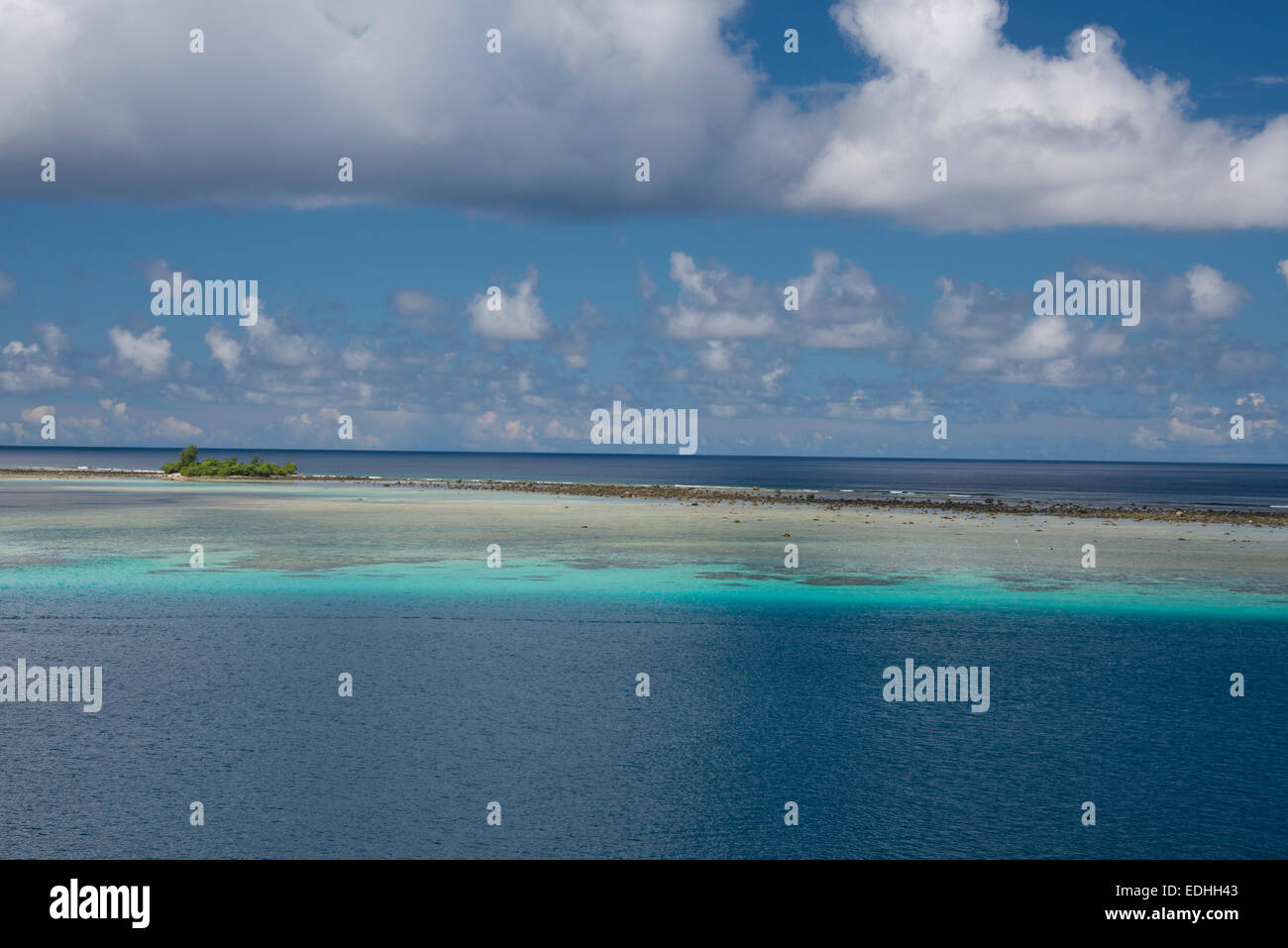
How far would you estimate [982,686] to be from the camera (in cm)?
2170

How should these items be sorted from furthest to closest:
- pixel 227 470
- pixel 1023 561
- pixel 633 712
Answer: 1. pixel 227 470
2. pixel 1023 561
3. pixel 633 712

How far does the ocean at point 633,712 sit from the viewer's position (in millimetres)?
13898

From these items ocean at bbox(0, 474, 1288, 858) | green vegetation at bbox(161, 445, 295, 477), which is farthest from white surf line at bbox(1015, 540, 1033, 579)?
green vegetation at bbox(161, 445, 295, 477)

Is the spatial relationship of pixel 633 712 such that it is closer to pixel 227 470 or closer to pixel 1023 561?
pixel 1023 561

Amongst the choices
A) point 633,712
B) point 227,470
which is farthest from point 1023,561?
point 227,470

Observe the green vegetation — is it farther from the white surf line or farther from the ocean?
the white surf line

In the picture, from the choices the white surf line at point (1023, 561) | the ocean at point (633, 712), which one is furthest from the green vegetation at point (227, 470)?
the white surf line at point (1023, 561)

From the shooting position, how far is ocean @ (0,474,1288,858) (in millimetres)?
13898

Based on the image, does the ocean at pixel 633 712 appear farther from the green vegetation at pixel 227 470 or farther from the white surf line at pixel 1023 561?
the green vegetation at pixel 227 470

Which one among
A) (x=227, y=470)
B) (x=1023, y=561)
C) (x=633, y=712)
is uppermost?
(x=227, y=470)

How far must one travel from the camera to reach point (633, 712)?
1934cm

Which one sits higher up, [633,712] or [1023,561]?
[1023,561]
